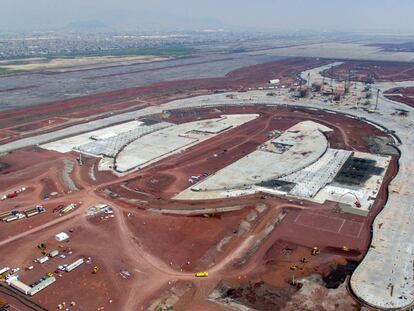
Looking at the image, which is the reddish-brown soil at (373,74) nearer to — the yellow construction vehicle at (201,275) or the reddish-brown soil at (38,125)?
the reddish-brown soil at (38,125)

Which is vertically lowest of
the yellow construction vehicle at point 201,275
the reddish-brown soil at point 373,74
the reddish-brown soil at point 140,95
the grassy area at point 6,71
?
the yellow construction vehicle at point 201,275

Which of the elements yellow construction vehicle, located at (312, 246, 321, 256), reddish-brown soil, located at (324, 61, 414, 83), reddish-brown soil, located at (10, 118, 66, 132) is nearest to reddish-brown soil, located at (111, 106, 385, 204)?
yellow construction vehicle, located at (312, 246, 321, 256)

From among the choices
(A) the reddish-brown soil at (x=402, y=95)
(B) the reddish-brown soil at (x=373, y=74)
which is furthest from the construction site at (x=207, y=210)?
(B) the reddish-brown soil at (x=373, y=74)

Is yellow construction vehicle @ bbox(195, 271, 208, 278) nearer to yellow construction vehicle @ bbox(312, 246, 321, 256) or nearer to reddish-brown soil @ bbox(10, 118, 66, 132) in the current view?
yellow construction vehicle @ bbox(312, 246, 321, 256)

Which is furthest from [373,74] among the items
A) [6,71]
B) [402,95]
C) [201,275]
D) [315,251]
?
[6,71]

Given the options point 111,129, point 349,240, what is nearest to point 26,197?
point 111,129
